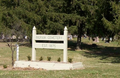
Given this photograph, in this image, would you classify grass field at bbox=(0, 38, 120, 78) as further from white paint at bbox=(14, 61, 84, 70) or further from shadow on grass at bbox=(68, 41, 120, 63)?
white paint at bbox=(14, 61, 84, 70)

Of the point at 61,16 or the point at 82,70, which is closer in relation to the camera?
the point at 82,70

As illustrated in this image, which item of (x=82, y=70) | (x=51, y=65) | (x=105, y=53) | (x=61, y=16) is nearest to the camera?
(x=82, y=70)

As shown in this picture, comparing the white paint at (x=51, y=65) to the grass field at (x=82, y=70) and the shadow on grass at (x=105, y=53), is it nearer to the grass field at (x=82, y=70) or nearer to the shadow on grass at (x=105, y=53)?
the grass field at (x=82, y=70)

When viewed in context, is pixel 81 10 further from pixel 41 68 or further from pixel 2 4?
pixel 41 68

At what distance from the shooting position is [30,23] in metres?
37.5

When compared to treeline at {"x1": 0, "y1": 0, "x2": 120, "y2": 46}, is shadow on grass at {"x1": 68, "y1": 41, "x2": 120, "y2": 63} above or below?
below

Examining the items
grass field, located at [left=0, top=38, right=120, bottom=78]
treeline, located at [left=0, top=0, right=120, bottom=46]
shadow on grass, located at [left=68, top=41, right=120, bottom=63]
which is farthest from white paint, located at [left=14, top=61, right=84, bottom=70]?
treeline, located at [left=0, top=0, right=120, bottom=46]

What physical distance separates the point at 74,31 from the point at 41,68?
64.8 ft

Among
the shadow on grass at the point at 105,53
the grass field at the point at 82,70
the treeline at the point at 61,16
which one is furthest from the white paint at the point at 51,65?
the treeline at the point at 61,16

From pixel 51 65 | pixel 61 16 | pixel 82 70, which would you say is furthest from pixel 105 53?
pixel 82 70

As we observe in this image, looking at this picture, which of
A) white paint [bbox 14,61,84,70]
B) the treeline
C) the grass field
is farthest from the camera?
the treeline

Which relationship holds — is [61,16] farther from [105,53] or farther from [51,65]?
[51,65]

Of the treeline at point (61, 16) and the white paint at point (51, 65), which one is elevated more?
the treeline at point (61, 16)

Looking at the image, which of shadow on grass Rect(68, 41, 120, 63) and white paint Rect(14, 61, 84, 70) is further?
shadow on grass Rect(68, 41, 120, 63)
